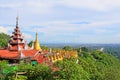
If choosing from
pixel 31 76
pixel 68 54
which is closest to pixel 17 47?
pixel 68 54

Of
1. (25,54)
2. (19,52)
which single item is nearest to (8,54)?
(19,52)

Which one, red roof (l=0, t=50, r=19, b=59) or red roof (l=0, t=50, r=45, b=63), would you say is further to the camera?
red roof (l=0, t=50, r=19, b=59)

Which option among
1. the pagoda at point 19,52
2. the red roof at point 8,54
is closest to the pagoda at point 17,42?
the pagoda at point 19,52

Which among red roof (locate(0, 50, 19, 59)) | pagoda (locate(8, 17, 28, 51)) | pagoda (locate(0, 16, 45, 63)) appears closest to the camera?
pagoda (locate(0, 16, 45, 63))

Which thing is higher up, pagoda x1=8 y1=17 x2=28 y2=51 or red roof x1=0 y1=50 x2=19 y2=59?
pagoda x1=8 y1=17 x2=28 y2=51

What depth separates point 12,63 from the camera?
3666cm

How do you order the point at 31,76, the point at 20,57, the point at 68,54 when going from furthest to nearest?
1. the point at 68,54
2. the point at 20,57
3. the point at 31,76

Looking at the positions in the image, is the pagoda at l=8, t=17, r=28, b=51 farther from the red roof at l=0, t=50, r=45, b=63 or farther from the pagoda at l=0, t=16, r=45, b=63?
the red roof at l=0, t=50, r=45, b=63

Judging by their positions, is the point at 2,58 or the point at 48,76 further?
the point at 2,58

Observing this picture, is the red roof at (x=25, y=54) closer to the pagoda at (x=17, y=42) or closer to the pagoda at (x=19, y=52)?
the pagoda at (x=19, y=52)

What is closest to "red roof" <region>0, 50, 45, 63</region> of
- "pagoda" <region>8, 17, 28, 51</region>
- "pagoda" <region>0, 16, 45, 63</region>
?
"pagoda" <region>0, 16, 45, 63</region>

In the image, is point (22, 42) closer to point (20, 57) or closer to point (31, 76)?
point (20, 57)

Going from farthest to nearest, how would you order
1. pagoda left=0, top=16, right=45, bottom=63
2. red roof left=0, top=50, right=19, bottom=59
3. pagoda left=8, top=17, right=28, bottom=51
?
pagoda left=8, top=17, right=28, bottom=51 → red roof left=0, top=50, right=19, bottom=59 → pagoda left=0, top=16, right=45, bottom=63

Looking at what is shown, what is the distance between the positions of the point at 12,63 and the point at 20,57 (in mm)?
1177
